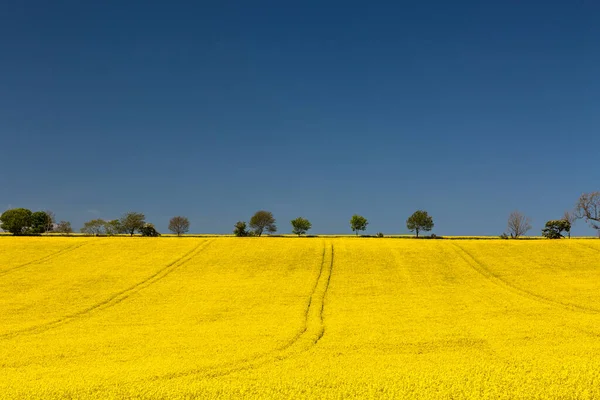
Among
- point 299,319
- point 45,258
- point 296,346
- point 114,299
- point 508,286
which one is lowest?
point 296,346

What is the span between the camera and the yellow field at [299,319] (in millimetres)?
15336

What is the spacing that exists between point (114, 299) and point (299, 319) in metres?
15.0

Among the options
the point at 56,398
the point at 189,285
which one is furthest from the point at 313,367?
the point at 189,285

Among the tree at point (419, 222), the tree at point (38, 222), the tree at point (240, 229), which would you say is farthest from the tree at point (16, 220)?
the tree at point (419, 222)

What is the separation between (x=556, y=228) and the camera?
284ft

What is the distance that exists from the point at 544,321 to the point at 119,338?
23.5 m

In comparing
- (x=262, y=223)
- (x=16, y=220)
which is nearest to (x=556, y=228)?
(x=262, y=223)

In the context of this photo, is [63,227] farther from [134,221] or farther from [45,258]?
[45,258]

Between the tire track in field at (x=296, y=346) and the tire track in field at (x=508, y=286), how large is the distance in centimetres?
1502

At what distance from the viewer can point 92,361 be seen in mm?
18812

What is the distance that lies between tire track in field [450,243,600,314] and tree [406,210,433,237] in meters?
61.5

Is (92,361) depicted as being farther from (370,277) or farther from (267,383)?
(370,277)

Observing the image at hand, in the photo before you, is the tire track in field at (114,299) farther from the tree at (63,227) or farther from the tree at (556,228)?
the tree at (63,227)

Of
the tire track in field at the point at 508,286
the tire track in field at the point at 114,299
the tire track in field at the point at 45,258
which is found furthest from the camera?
the tire track in field at the point at 45,258
